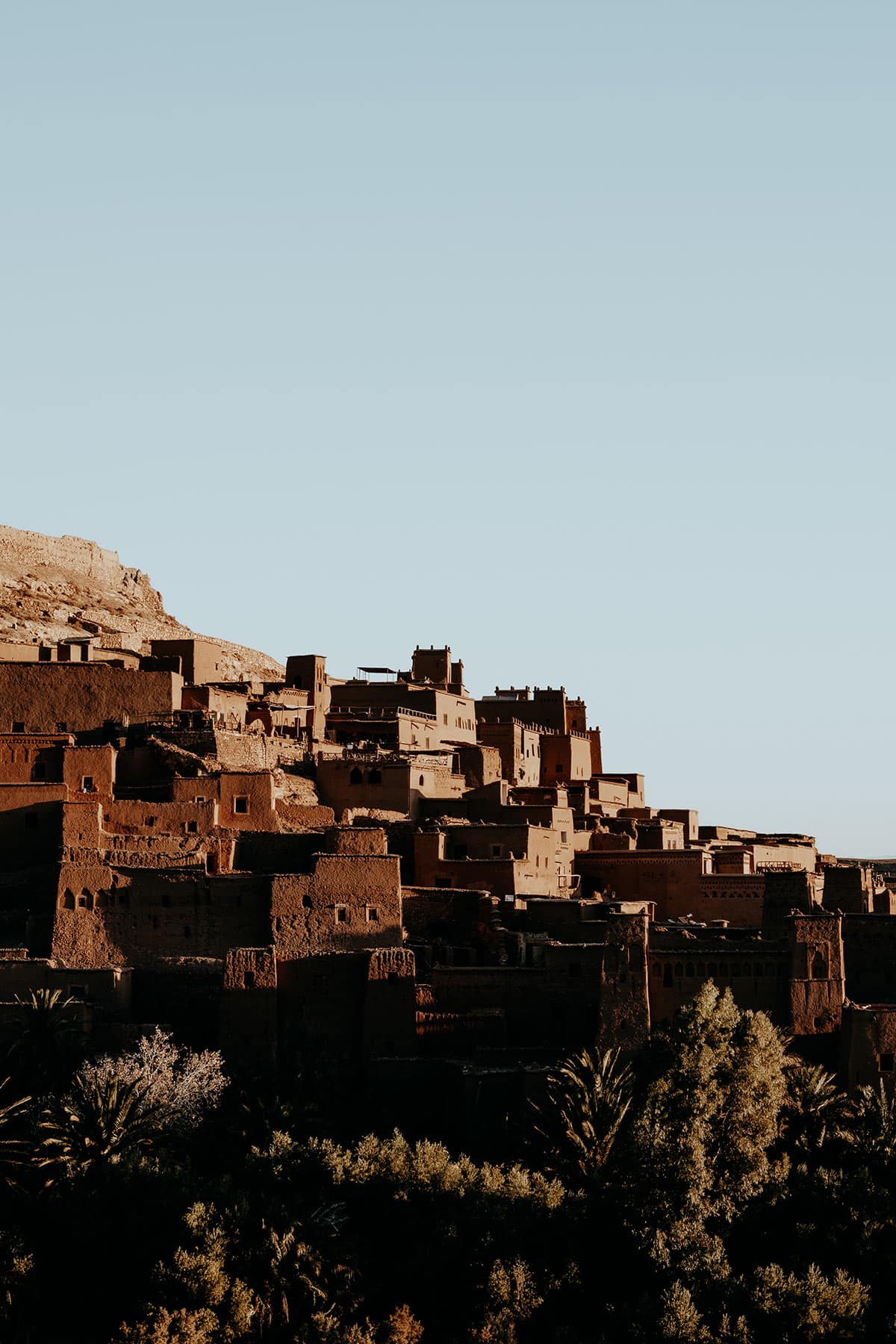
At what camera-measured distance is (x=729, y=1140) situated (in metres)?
47.9

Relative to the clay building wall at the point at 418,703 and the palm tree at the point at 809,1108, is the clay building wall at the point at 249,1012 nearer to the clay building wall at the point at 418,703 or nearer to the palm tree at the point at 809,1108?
the palm tree at the point at 809,1108

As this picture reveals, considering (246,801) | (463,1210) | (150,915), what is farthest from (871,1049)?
(246,801)

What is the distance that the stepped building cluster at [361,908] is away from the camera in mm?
49406

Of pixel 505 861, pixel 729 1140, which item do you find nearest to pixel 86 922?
pixel 505 861

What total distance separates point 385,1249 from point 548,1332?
3252 mm

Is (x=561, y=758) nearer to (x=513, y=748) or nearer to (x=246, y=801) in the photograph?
(x=513, y=748)

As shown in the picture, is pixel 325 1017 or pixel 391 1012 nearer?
pixel 391 1012

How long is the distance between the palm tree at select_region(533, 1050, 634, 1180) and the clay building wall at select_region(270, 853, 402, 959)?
17.3ft

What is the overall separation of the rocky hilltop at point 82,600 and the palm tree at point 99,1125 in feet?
75.8

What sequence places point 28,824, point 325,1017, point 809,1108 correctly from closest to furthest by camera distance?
1. point 809,1108
2. point 325,1017
3. point 28,824

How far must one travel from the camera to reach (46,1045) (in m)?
49.1

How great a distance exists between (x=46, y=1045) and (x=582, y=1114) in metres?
9.92

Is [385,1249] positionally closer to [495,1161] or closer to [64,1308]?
[495,1161]

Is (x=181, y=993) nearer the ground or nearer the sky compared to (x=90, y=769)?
nearer the ground
